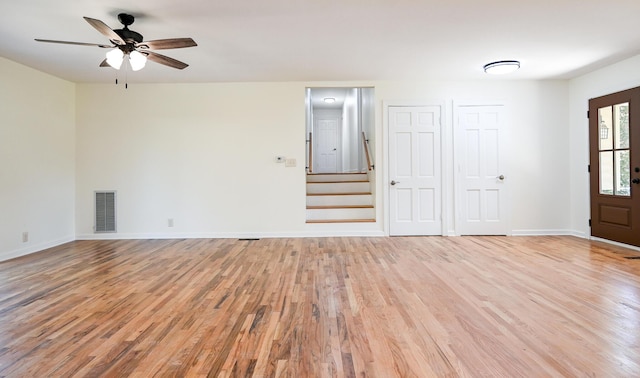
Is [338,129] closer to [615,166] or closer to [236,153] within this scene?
[236,153]

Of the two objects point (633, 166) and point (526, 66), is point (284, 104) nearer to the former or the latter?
point (526, 66)

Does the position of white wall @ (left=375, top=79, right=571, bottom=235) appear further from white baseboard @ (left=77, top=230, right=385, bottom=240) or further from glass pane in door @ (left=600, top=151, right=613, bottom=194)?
white baseboard @ (left=77, top=230, right=385, bottom=240)

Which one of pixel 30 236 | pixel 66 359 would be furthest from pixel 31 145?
pixel 66 359

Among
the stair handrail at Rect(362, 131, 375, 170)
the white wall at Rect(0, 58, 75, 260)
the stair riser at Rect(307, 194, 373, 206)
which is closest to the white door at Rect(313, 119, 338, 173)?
the stair handrail at Rect(362, 131, 375, 170)

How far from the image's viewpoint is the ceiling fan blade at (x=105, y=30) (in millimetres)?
2490

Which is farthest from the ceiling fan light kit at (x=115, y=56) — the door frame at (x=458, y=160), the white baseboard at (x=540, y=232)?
the white baseboard at (x=540, y=232)

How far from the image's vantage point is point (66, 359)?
1791 millimetres

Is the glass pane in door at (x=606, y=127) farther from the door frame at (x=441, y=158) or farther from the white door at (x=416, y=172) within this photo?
the white door at (x=416, y=172)

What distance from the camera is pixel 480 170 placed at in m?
5.39

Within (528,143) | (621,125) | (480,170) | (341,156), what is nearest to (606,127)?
(621,125)

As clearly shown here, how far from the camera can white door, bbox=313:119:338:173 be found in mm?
11320

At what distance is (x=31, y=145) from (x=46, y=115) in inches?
22.1

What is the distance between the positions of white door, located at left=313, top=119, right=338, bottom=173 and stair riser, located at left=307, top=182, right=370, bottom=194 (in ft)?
16.5

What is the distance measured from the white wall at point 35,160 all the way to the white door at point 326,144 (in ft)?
24.0
